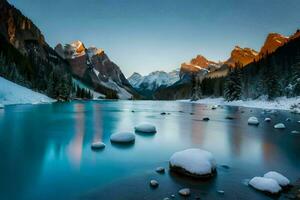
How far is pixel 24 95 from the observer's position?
90.6 m

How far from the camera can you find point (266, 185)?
35.3ft

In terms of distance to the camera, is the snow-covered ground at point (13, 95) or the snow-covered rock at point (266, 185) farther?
the snow-covered ground at point (13, 95)

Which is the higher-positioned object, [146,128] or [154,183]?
[146,128]

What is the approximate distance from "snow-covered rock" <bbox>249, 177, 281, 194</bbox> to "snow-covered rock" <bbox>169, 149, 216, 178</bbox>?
2.12 meters

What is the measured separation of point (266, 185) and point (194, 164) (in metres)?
3.36

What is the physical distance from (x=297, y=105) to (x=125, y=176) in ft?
203

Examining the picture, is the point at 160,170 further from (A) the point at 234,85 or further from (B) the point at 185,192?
(A) the point at 234,85

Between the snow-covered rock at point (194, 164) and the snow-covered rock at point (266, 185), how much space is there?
2.12 metres

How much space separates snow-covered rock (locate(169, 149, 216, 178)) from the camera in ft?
40.3

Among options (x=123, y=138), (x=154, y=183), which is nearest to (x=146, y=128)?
(x=123, y=138)

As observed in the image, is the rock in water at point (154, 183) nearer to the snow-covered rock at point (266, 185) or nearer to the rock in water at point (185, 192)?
the rock in water at point (185, 192)

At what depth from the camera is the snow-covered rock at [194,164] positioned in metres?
12.3

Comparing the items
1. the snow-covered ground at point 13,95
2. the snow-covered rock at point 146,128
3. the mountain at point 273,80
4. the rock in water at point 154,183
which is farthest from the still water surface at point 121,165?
the snow-covered ground at point 13,95

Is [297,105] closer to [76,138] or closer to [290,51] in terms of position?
[76,138]
